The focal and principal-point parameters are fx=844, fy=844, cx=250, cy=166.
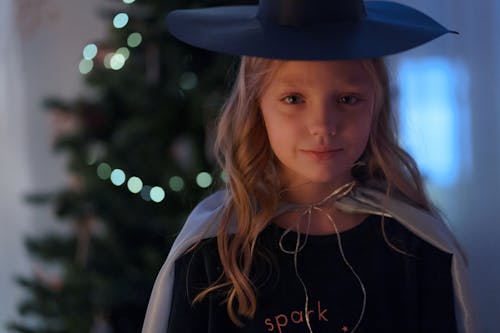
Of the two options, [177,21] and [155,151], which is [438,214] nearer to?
[177,21]

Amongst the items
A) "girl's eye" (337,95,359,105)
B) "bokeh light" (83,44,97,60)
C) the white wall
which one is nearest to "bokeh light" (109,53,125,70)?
"bokeh light" (83,44,97,60)

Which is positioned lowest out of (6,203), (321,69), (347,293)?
(6,203)

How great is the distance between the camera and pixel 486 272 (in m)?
2.16

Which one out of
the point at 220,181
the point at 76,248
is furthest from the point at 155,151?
the point at 220,181

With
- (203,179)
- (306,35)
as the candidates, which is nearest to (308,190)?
(306,35)

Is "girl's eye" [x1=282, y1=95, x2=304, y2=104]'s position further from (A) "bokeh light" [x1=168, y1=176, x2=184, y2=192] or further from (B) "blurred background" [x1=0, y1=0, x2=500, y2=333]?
(A) "bokeh light" [x1=168, y1=176, x2=184, y2=192]

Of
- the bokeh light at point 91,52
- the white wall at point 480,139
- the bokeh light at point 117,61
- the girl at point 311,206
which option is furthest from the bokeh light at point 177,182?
the girl at point 311,206

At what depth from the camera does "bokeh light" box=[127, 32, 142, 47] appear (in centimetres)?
226

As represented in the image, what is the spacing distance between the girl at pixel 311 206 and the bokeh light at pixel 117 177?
93 centimetres

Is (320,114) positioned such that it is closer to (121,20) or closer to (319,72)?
(319,72)

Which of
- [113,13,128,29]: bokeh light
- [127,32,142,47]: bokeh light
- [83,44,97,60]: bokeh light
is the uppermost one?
[113,13,128,29]: bokeh light

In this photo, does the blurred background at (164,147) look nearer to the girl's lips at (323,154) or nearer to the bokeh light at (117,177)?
the bokeh light at (117,177)

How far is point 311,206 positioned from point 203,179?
91 centimetres

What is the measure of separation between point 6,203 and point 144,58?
127 centimetres
